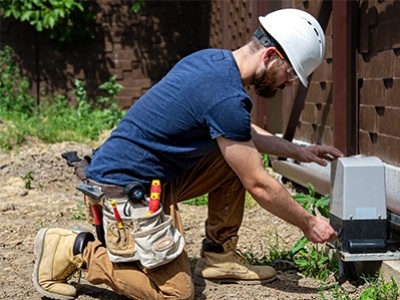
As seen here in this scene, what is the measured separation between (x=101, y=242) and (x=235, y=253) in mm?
630

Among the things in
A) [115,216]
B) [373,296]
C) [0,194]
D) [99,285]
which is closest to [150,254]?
[115,216]

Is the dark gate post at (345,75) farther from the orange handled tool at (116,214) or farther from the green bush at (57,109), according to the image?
the green bush at (57,109)

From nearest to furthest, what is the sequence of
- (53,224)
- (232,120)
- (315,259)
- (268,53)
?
1. (232,120)
2. (268,53)
3. (315,259)
4. (53,224)

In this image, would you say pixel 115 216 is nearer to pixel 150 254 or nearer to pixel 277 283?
pixel 150 254

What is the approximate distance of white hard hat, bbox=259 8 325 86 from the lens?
351 centimetres

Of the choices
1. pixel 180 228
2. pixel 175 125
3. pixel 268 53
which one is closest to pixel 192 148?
pixel 175 125

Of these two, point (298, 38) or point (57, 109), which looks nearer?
point (298, 38)

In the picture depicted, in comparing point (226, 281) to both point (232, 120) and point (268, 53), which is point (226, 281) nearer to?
point (232, 120)

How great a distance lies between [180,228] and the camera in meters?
3.81

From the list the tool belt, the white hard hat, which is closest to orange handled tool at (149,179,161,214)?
the tool belt

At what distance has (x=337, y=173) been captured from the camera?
3883 mm

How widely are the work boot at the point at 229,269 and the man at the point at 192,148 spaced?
0.33 meters

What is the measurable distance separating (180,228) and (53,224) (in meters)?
1.78

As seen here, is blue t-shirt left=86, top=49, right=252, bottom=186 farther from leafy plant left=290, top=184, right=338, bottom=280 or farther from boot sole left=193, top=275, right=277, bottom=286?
leafy plant left=290, top=184, right=338, bottom=280
